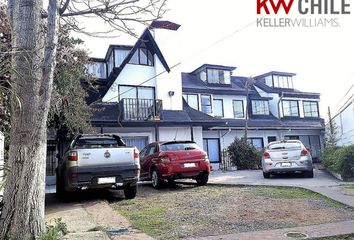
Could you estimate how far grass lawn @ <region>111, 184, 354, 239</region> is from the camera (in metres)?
5.93

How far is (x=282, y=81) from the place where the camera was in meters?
33.5

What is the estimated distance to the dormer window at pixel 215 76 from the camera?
28.7m

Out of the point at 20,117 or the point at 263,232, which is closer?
the point at 20,117

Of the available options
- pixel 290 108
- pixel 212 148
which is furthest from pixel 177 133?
pixel 290 108

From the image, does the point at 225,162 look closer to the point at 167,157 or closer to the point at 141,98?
the point at 141,98

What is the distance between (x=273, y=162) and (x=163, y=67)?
1180 centimetres

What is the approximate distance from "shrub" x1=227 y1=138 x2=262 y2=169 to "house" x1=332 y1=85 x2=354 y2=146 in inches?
205

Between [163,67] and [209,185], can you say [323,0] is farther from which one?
[163,67]

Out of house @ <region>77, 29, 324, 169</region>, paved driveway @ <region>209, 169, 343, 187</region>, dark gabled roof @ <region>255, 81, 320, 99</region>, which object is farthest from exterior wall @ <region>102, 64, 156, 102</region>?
dark gabled roof @ <region>255, 81, 320, 99</region>

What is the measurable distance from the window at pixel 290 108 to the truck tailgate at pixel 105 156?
25.3 meters

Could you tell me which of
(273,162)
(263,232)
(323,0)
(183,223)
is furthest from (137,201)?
(323,0)

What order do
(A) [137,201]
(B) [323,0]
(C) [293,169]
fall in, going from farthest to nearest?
(C) [293,169] < (B) [323,0] < (A) [137,201]

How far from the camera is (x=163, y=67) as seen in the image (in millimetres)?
23094

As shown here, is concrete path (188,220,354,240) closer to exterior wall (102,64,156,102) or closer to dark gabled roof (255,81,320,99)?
exterior wall (102,64,156,102)
